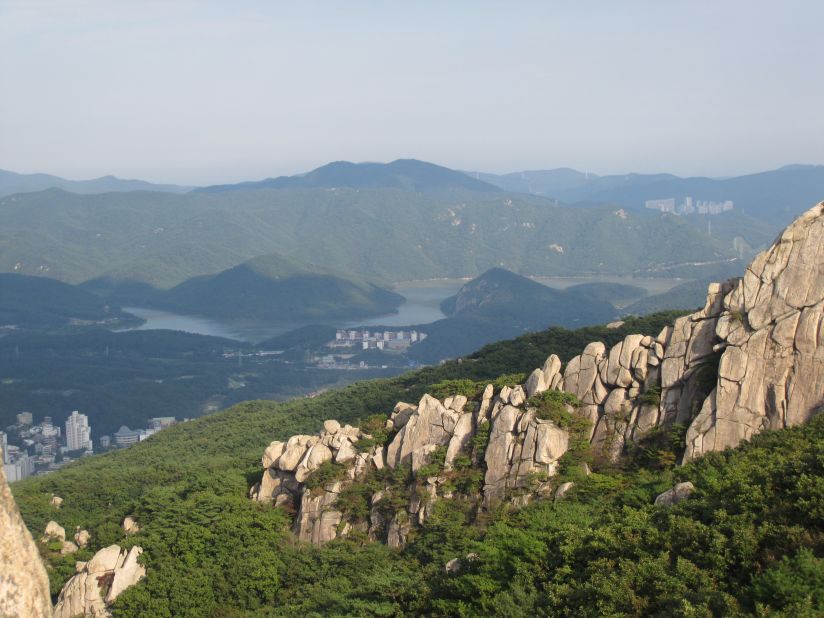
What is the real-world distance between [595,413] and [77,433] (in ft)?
241

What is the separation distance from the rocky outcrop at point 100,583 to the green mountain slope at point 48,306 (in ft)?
523

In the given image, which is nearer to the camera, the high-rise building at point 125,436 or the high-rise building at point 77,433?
the high-rise building at point 77,433

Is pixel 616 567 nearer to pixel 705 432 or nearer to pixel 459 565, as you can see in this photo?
pixel 459 565

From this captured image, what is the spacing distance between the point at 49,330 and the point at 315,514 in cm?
15610

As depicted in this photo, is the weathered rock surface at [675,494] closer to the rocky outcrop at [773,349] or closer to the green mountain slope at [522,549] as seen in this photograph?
the green mountain slope at [522,549]

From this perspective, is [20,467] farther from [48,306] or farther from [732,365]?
[48,306]

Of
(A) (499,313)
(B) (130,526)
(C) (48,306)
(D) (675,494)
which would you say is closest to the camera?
(D) (675,494)

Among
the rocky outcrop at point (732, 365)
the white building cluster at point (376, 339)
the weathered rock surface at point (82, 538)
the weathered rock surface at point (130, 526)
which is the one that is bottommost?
the white building cluster at point (376, 339)

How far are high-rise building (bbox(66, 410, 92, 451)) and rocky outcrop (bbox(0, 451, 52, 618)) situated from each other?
81082 mm

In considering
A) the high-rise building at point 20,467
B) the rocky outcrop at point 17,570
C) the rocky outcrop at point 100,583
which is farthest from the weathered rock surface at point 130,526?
the high-rise building at point 20,467

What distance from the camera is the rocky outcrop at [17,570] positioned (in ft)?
22.0

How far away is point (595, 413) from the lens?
884 inches

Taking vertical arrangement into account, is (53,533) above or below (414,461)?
below

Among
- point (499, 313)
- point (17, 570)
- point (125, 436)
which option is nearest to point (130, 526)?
point (17, 570)
